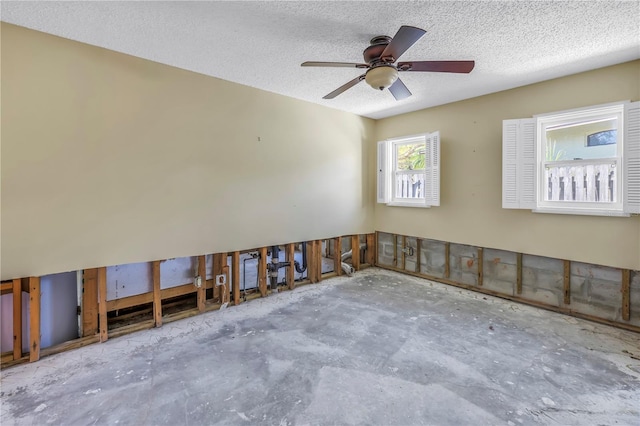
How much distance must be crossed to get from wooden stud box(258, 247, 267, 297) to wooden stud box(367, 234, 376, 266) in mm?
2345

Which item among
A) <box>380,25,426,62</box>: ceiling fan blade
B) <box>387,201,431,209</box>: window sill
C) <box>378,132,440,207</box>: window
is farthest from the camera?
<box>387,201,431,209</box>: window sill

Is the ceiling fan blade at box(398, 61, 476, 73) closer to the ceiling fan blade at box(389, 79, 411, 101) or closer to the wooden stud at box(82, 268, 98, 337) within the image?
the ceiling fan blade at box(389, 79, 411, 101)

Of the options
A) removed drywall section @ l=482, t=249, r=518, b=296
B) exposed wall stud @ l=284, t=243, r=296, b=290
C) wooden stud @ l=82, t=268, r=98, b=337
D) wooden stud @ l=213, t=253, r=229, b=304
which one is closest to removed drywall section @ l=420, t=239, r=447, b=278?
removed drywall section @ l=482, t=249, r=518, b=296

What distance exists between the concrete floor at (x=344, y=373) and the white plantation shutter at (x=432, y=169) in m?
1.80

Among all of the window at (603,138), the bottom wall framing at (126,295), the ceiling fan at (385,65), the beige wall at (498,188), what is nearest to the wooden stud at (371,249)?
the beige wall at (498,188)

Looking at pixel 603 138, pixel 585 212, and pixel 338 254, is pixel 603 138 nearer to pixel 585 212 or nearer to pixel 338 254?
pixel 585 212

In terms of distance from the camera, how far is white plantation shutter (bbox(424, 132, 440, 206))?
4.43 meters

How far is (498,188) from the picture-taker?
397 centimetres

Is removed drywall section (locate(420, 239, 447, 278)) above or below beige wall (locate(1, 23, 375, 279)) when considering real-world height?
below

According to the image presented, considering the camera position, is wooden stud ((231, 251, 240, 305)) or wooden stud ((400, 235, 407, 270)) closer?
wooden stud ((231, 251, 240, 305))

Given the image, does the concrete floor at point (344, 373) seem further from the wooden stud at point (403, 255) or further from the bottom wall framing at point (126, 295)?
the wooden stud at point (403, 255)

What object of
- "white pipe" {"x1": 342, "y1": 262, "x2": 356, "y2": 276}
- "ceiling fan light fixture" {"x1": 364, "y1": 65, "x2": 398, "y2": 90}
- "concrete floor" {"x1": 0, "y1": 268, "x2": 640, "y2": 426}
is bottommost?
"concrete floor" {"x1": 0, "y1": 268, "x2": 640, "y2": 426}

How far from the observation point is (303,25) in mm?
A: 2363

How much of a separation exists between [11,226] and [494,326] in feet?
15.4
